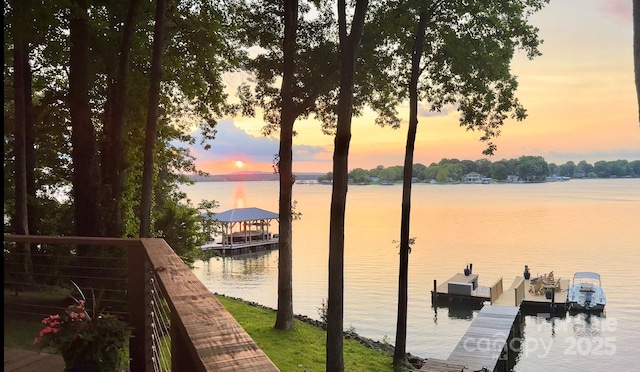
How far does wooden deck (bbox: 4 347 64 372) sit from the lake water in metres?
15.1

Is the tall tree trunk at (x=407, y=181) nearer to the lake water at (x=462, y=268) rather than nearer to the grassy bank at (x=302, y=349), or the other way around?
the grassy bank at (x=302, y=349)

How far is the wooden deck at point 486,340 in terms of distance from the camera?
12.6m

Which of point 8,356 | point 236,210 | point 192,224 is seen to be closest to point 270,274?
point 236,210

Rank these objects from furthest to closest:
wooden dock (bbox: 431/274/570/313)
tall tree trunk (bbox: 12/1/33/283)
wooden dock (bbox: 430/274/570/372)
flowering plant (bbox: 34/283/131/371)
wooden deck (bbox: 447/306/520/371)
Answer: wooden dock (bbox: 431/274/570/313) → wooden dock (bbox: 430/274/570/372) → wooden deck (bbox: 447/306/520/371) → tall tree trunk (bbox: 12/1/33/283) → flowering plant (bbox: 34/283/131/371)

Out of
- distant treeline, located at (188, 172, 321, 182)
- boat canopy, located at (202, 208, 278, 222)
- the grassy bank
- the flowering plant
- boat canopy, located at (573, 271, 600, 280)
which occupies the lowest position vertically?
boat canopy, located at (573, 271, 600, 280)

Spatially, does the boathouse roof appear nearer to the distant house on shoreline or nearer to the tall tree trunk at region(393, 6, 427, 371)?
the tall tree trunk at region(393, 6, 427, 371)

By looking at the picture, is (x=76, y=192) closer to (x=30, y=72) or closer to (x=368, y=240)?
(x=30, y=72)

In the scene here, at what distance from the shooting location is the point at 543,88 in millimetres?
54969

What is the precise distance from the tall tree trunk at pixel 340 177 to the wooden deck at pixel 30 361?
17.4 feet

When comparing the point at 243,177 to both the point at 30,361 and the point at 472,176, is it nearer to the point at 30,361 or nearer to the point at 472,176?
the point at 472,176

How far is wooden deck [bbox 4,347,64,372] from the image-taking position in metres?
3.55

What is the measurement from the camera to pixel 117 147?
31.0 ft

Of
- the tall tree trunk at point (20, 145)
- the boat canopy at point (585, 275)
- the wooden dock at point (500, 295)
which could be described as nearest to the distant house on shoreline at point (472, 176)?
the wooden dock at point (500, 295)

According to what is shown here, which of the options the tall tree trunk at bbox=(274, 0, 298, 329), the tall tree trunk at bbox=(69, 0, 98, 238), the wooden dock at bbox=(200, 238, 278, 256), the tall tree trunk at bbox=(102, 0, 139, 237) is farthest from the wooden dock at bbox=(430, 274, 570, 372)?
the wooden dock at bbox=(200, 238, 278, 256)
